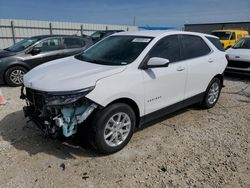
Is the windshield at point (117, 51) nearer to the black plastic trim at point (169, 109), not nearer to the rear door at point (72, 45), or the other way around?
the black plastic trim at point (169, 109)

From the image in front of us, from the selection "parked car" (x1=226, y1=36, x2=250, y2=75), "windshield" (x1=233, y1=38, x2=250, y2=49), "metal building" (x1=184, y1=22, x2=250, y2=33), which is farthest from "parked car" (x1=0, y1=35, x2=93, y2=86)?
"metal building" (x1=184, y1=22, x2=250, y2=33)

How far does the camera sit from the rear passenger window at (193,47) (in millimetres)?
4266

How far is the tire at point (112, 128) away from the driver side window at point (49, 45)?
5.22 metres

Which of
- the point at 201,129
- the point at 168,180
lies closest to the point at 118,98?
the point at 168,180

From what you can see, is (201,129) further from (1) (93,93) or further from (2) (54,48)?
(2) (54,48)

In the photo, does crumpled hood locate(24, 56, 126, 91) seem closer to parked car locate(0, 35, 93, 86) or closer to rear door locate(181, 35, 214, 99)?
rear door locate(181, 35, 214, 99)

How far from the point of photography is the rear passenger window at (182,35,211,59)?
4.27 m

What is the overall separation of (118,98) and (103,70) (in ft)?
1.51

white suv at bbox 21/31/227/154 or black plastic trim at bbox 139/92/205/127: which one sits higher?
white suv at bbox 21/31/227/154

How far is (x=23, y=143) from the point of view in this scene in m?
3.57

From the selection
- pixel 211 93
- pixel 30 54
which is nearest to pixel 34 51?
pixel 30 54

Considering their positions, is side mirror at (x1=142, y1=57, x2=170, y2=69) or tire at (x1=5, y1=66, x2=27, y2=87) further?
tire at (x1=5, y1=66, x2=27, y2=87)

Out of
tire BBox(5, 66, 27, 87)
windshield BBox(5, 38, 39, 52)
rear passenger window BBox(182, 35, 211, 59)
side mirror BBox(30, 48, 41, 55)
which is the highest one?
rear passenger window BBox(182, 35, 211, 59)

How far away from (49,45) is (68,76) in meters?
5.03
